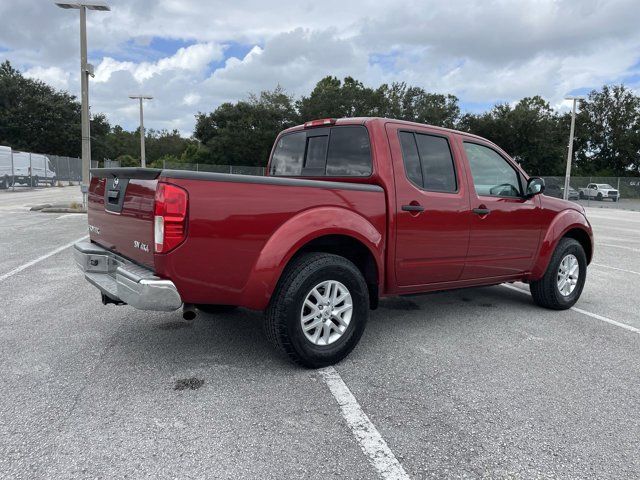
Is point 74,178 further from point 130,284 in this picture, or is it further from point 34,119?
point 130,284

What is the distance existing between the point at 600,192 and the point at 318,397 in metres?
42.1

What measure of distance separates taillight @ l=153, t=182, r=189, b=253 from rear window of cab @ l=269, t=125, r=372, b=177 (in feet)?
5.35

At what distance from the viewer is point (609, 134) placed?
54.7 meters

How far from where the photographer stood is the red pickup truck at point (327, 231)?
3141mm

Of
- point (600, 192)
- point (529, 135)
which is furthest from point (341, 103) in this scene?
point (600, 192)

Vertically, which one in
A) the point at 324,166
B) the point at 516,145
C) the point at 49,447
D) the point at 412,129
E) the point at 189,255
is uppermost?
the point at 516,145

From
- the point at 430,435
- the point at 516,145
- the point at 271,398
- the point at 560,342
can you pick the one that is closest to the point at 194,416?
the point at 271,398

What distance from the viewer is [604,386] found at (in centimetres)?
348

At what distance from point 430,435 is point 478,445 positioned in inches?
10.0

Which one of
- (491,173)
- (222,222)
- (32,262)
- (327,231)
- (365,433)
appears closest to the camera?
(365,433)

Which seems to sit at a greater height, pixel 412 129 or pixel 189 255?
pixel 412 129

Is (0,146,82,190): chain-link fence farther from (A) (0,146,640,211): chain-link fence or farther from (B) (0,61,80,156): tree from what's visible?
(B) (0,61,80,156): tree

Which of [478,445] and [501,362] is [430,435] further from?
[501,362]

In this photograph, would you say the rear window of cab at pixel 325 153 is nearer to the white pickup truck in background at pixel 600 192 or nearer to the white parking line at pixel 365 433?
the white parking line at pixel 365 433
